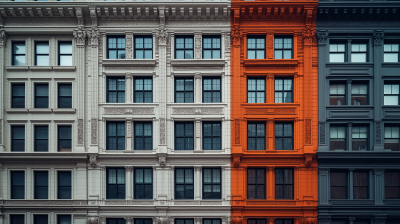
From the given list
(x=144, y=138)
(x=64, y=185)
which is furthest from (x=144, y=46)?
(x=64, y=185)

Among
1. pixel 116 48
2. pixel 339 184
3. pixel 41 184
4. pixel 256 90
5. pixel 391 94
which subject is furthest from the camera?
pixel 116 48

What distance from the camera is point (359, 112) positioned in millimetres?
19094

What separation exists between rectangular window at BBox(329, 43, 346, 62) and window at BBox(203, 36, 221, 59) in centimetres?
732

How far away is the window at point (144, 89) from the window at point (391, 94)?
15134mm

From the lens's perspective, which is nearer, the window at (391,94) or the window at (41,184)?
the window at (41,184)

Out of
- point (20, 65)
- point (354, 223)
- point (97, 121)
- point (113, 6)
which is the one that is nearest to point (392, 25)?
point (354, 223)

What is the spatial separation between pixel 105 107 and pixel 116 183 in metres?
4.92

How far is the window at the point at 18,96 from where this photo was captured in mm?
19609

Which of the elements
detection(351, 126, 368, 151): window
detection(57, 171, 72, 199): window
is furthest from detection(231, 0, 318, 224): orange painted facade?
detection(57, 171, 72, 199): window

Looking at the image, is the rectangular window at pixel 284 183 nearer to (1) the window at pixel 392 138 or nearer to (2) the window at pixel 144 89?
(1) the window at pixel 392 138

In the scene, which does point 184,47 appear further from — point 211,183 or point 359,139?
point 359,139

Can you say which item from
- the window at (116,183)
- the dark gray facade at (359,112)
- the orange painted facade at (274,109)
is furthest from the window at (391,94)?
the window at (116,183)

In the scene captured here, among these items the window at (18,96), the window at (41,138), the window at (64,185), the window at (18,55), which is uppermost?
the window at (18,55)

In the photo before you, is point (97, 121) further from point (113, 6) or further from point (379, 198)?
point (379, 198)
